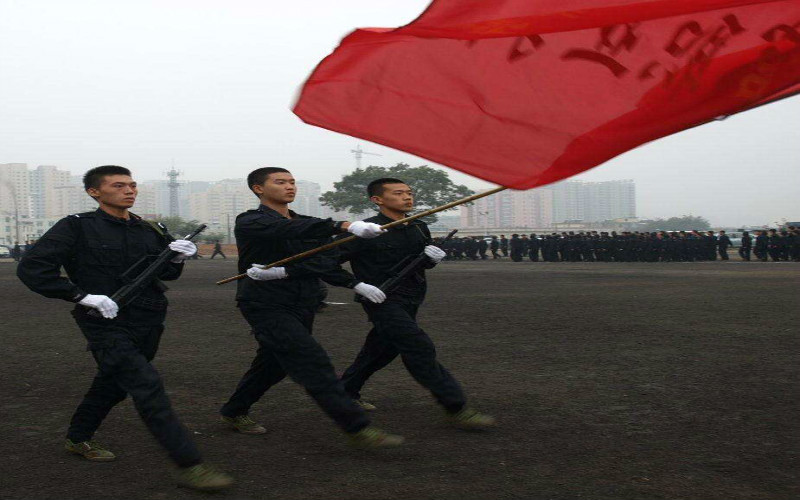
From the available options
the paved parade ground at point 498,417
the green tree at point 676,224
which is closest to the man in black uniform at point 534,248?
the paved parade ground at point 498,417

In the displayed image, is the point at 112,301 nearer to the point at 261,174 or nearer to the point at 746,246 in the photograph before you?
the point at 261,174

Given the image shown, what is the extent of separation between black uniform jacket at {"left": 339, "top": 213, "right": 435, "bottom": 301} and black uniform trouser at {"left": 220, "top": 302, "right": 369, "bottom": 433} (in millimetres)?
637

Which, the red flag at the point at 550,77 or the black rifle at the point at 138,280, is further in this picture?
the black rifle at the point at 138,280

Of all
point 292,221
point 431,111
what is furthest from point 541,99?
point 292,221

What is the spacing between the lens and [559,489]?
3902 mm

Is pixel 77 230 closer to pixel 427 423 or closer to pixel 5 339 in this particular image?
pixel 427 423

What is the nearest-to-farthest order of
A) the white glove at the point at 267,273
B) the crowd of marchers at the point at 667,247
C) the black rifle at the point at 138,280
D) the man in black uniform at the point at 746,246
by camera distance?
the black rifle at the point at 138,280
the white glove at the point at 267,273
the crowd of marchers at the point at 667,247
the man in black uniform at the point at 746,246

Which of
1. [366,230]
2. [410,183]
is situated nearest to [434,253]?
[366,230]

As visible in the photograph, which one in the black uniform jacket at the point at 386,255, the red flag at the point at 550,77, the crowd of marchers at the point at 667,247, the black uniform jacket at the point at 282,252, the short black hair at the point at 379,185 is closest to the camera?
the red flag at the point at 550,77

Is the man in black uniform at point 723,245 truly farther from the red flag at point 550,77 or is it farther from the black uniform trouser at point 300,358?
the red flag at point 550,77

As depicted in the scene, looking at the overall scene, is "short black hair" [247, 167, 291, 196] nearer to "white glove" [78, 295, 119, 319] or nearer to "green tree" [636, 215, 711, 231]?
"white glove" [78, 295, 119, 319]

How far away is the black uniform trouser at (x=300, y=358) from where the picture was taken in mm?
4562

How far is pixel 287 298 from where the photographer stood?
4836 mm

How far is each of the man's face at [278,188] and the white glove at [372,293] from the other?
706mm
